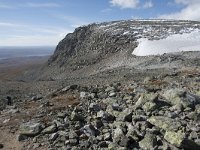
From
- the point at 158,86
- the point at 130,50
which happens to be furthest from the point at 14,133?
the point at 130,50

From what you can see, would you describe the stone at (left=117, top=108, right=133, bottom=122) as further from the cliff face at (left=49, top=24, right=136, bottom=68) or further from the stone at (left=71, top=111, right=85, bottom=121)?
the cliff face at (left=49, top=24, right=136, bottom=68)

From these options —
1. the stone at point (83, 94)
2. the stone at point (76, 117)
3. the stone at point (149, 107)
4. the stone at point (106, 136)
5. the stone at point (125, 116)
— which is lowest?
the stone at point (106, 136)

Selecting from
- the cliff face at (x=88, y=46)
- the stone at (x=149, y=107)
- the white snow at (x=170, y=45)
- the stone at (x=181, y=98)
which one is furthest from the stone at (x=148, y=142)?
the cliff face at (x=88, y=46)

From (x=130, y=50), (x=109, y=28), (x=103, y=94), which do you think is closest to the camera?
(x=103, y=94)

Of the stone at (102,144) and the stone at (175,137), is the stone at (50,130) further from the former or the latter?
the stone at (175,137)

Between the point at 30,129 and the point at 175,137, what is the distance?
25.5ft

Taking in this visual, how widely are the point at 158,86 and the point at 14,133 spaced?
10928mm

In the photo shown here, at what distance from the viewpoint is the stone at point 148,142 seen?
16.2 meters

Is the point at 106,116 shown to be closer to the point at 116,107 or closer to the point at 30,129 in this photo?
the point at 116,107

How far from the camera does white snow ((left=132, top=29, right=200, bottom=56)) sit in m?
57.9

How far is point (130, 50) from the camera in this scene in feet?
208

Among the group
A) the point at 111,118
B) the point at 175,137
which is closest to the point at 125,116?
the point at 111,118

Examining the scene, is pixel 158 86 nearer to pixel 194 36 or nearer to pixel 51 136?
pixel 51 136

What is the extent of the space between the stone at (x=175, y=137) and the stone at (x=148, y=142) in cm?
66
